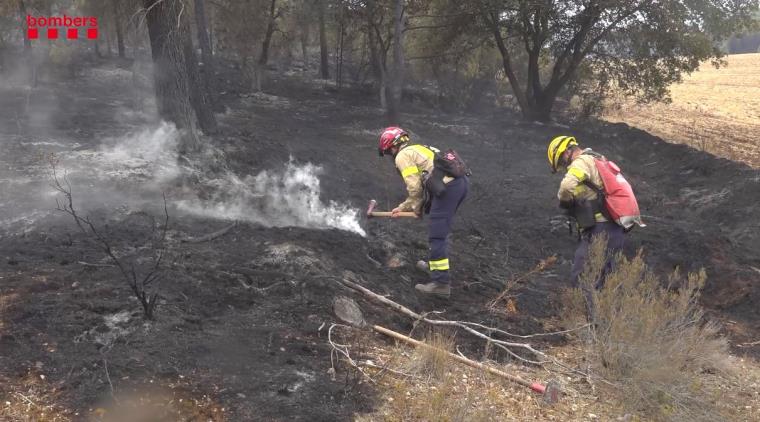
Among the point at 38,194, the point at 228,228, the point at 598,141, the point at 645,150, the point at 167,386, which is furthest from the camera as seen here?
the point at 598,141

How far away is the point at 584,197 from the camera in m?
5.34

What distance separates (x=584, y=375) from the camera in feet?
14.8

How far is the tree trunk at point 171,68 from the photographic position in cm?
969

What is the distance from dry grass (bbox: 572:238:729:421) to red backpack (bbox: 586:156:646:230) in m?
0.77

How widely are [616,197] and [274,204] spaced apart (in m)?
4.64

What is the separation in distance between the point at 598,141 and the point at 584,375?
13.7 m

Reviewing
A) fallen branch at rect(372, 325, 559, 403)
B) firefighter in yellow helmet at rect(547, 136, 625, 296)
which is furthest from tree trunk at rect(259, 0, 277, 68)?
fallen branch at rect(372, 325, 559, 403)

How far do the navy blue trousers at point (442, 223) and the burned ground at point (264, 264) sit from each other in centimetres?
37

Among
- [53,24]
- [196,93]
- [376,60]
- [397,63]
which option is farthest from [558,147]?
[53,24]

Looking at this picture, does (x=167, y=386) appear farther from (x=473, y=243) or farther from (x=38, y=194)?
(x=473, y=243)

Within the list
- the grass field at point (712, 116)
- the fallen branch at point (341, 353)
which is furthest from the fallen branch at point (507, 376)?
the grass field at point (712, 116)

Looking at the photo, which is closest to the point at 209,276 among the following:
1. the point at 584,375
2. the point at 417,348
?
the point at 417,348

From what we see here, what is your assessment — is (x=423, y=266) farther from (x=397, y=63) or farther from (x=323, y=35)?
(x=323, y=35)

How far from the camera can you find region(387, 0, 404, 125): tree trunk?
1502 cm
